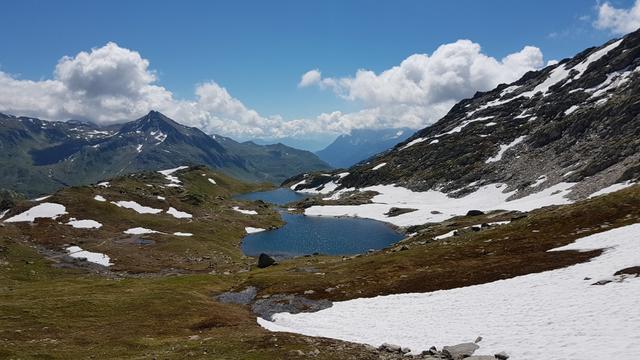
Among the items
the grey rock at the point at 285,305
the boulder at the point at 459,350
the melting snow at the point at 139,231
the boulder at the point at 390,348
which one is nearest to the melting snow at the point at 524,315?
the boulder at the point at 459,350

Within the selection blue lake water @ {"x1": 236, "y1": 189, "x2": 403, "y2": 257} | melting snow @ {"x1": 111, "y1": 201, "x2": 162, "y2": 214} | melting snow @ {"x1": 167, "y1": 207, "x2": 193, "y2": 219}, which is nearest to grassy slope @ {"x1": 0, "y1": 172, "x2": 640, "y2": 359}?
blue lake water @ {"x1": 236, "y1": 189, "x2": 403, "y2": 257}

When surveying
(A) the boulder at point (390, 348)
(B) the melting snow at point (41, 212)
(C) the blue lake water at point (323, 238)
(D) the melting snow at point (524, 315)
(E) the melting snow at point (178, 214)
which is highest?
(E) the melting snow at point (178, 214)

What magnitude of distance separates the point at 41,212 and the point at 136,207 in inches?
1344

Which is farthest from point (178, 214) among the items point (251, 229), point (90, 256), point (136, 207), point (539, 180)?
point (539, 180)

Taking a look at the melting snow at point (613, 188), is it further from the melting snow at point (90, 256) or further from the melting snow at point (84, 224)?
the melting snow at point (84, 224)

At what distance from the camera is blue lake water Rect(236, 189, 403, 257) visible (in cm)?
14600

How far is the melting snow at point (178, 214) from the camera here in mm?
172725

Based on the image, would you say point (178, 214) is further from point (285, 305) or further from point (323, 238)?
point (285, 305)

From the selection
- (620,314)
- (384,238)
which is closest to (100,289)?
(620,314)

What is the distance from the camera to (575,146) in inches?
7003

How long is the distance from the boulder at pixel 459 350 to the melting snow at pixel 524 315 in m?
0.76

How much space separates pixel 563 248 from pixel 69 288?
6783cm

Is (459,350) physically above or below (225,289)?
below

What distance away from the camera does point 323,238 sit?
166m
